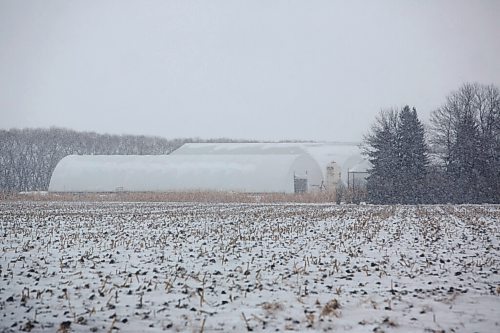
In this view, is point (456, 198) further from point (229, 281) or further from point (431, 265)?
point (229, 281)

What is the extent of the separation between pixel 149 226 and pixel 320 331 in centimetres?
1234

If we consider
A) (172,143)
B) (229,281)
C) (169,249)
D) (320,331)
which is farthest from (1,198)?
(172,143)

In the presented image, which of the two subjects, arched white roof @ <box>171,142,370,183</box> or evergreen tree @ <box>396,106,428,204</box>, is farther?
arched white roof @ <box>171,142,370,183</box>

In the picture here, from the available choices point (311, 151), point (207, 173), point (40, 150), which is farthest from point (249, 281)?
point (40, 150)

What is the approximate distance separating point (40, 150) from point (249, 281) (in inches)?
2869

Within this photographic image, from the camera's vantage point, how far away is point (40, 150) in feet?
246

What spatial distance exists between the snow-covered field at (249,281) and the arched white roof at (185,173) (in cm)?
3271

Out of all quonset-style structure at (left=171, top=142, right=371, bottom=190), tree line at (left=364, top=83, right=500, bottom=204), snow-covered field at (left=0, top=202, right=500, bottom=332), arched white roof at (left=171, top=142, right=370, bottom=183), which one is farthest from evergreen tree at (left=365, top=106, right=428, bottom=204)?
snow-covered field at (left=0, top=202, right=500, bottom=332)

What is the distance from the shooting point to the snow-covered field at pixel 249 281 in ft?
22.3

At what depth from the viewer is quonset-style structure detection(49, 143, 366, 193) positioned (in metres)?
48.5

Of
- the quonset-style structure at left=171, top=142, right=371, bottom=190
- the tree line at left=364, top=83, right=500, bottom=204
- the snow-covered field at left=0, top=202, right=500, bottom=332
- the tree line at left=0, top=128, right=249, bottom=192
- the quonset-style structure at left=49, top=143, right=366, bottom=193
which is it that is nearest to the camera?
the snow-covered field at left=0, top=202, right=500, bottom=332

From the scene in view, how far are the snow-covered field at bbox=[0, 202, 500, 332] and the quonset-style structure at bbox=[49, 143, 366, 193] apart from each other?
3282 centimetres

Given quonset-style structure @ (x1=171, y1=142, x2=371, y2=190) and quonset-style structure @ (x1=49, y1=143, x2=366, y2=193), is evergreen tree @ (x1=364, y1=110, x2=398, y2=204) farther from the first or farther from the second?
quonset-style structure @ (x1=49, y1=143, x2=366, y2=193)

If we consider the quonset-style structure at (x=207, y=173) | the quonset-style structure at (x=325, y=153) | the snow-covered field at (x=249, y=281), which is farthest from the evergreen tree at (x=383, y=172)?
the snow-covered field at (x=249, y=281)
